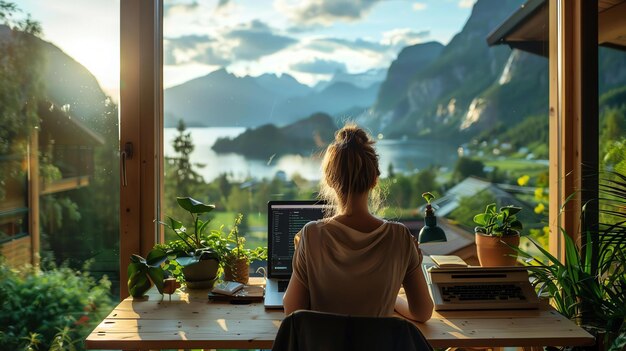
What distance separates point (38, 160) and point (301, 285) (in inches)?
62.5

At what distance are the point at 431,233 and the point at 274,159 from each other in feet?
3.04

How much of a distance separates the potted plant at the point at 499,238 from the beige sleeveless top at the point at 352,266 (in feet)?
2.68

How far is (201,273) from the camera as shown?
2.54 meters

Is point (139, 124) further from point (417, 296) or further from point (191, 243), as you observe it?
point (417, 296)

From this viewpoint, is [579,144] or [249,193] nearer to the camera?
[579,144]

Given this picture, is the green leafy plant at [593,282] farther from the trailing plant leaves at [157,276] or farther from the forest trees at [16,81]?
the forest trees at [16,81]

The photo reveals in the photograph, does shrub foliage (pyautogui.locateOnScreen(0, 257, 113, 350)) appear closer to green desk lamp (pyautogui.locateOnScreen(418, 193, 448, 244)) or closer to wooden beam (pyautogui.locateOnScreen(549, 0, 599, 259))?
green desk lamp (pyautogui.locateOnScreen(418, 193, 448, 244))

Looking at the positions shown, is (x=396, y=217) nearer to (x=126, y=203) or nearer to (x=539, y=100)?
(x=539, y=100)

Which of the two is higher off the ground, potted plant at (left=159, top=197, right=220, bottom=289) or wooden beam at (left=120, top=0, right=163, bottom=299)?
wooden beam at (left=120, top=0, right=163, bottom=299)

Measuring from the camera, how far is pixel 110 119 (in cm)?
281

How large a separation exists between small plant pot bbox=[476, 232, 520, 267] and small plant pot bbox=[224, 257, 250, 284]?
3.41ft

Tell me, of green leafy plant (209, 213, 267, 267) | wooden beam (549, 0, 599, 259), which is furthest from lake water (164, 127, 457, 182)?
wooden beam (549, 0, 599, 259)

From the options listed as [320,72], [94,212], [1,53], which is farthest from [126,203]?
[320,72]

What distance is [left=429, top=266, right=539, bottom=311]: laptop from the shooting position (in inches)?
91.0
